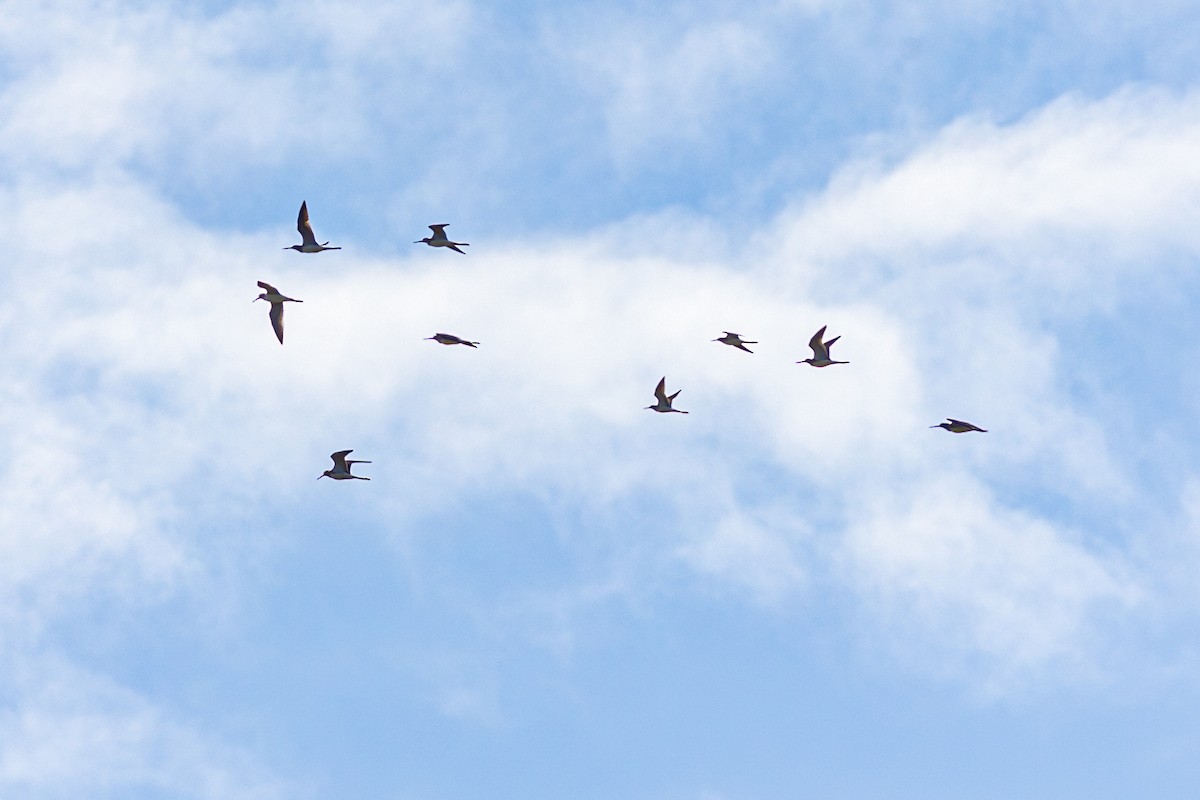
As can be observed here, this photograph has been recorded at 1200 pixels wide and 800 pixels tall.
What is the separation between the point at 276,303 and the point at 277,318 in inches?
33.4

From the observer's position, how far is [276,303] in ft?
267

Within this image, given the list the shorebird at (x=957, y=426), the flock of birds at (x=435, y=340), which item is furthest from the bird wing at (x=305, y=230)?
the shorebird at (x=957, y=426)

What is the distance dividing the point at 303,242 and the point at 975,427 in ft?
119

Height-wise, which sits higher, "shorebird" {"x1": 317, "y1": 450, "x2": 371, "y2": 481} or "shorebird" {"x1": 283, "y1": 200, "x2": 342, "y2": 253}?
"shorebird" {"x1": 283, "y1": 200, "x2": 342, "y2": 253}

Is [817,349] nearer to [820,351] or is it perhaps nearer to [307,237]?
[820,351]

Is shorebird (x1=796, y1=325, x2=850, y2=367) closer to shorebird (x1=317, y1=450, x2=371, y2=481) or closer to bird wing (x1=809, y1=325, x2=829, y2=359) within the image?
bird wing (x1=809, y1=325, x2=829, y2=359)

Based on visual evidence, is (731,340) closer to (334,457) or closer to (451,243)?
(451,243)

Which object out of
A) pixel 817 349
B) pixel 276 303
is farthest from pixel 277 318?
pixel 817 349

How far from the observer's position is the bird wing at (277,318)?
3196 inches

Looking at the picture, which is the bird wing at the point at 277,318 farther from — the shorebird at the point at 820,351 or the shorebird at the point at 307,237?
the shorebird at the point at 820,351

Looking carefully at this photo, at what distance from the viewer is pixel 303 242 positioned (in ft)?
265

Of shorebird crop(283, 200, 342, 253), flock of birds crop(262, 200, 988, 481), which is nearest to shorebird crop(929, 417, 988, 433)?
flock of birds crop(262, 200, 988, 481)

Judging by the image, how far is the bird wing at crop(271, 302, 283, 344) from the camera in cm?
8119

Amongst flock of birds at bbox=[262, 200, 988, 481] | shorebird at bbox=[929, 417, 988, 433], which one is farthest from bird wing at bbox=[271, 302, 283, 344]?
shorebird at bbox=[929, 417, 988, 433]
